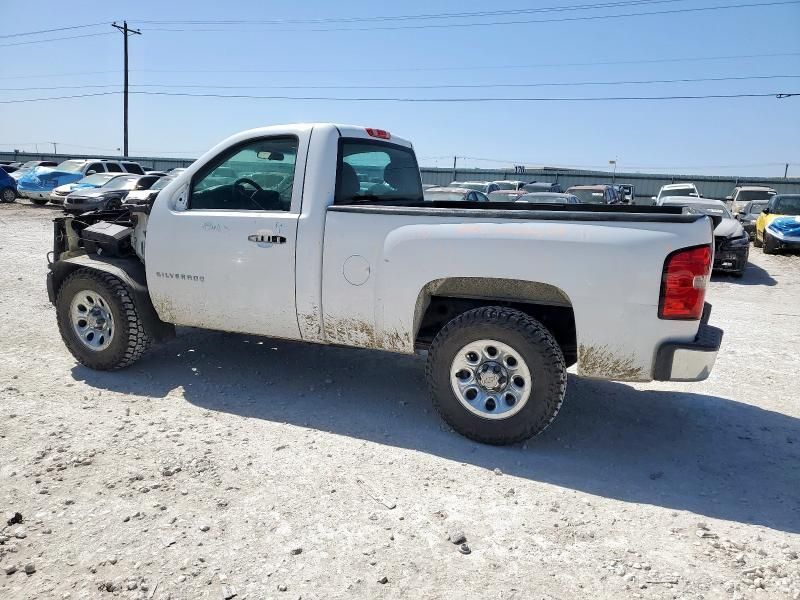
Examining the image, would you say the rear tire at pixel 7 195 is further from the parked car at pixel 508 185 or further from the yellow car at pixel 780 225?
the yellow car at pixel 780 225

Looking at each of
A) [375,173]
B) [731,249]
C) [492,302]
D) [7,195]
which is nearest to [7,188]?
[7,195]

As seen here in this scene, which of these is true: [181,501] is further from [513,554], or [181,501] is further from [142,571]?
[513,554]

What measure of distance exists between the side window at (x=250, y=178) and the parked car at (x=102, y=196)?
13.4 m

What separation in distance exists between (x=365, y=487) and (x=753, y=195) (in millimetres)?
24001

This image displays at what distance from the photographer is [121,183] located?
18312 millimetres

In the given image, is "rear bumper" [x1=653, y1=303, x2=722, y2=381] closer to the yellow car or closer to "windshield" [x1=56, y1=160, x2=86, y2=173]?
the yellow car

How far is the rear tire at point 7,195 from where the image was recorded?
2342cm

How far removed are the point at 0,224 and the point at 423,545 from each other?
17.7 meters

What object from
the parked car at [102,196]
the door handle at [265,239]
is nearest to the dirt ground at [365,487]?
the door handle at [265,239]

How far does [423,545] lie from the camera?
2.78 m

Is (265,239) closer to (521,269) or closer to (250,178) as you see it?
(250,178)

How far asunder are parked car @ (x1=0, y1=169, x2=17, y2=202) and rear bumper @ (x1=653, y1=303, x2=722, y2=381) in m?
26.5

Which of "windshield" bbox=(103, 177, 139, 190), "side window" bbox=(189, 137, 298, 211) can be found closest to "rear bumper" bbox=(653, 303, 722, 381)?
"side window" bbox=(189, 137, 298, 211)

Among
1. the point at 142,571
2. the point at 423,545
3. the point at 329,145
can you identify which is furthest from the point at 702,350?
the point at 142,571
